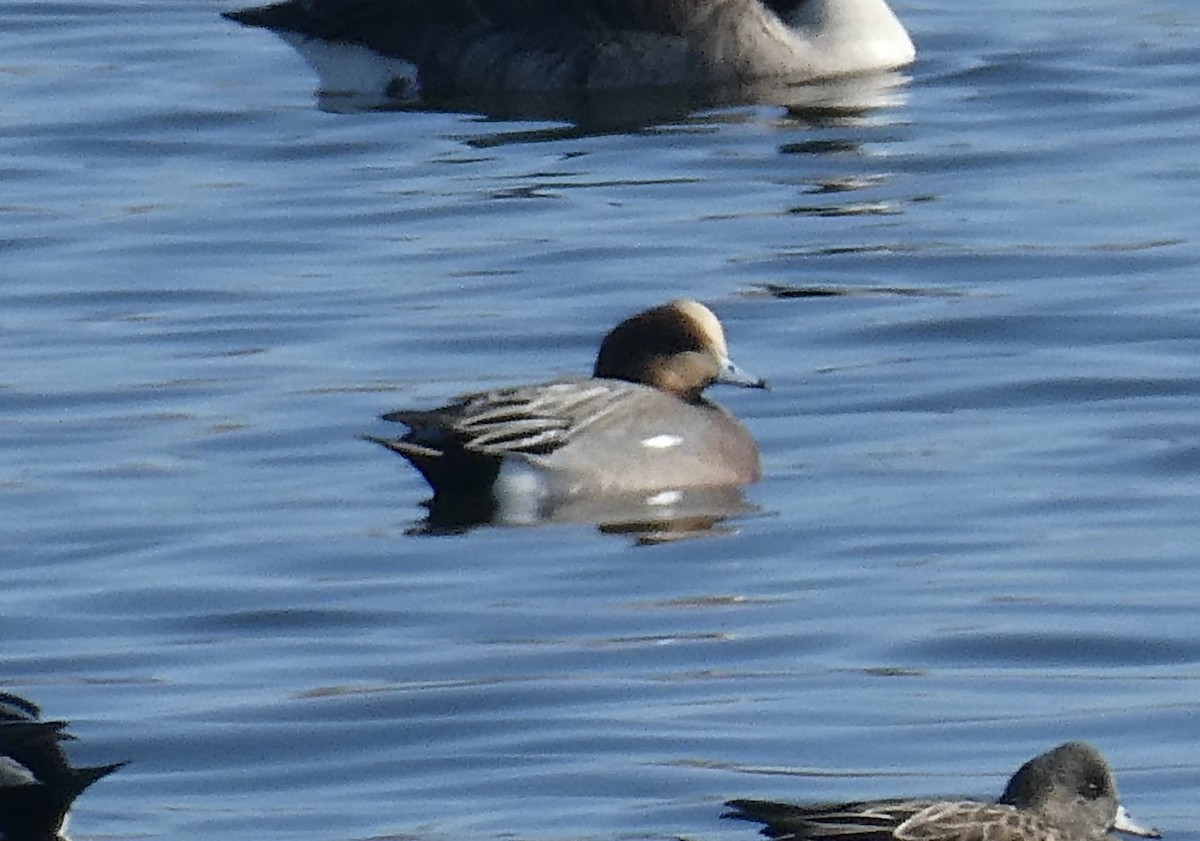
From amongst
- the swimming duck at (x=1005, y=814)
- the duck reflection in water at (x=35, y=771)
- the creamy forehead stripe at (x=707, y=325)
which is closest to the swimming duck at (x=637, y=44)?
the creamy forehead stripe at (x=707, y=325)

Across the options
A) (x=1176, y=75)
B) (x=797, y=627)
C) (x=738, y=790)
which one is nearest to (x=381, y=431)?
(x=797, y=627)

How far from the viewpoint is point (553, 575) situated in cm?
1098

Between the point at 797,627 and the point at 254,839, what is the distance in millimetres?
2284

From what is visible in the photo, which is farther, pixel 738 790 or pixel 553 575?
pixel 553 575

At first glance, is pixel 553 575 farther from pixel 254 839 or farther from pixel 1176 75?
pixel 1176 75

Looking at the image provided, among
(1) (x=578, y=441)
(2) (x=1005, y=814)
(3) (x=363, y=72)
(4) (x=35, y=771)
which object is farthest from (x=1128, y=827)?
(3) (x=363, y=72)

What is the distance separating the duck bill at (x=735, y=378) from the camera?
12344 millimetres

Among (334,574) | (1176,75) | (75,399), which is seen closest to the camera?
(334,574)

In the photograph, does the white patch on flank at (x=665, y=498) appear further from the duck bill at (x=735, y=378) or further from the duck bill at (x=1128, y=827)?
the duck bill at (x=1128, y=827)

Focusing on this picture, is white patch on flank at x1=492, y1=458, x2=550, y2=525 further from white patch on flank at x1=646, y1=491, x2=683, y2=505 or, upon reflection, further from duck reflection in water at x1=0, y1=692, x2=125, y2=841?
duck reflection in water at x1=0, y1=692, x2=125, y2=841

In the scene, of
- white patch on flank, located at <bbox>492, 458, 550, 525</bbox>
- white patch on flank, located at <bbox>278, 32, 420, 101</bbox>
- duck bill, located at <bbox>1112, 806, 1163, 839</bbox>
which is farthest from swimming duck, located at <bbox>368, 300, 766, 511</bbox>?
white patch on flank, located at <bbox>278, 32, 420, 101</bbox>

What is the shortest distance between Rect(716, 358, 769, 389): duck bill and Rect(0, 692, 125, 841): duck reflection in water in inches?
174

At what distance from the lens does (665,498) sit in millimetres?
12109

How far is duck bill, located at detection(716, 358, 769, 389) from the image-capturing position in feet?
40.5
